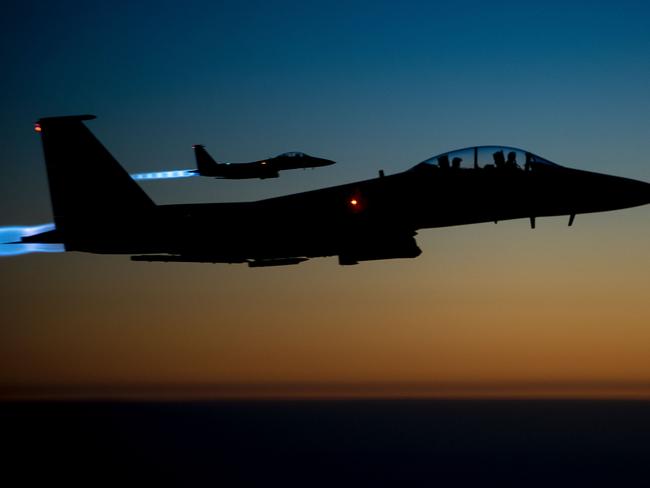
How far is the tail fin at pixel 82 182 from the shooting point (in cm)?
2703

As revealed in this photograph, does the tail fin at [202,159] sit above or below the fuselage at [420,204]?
above

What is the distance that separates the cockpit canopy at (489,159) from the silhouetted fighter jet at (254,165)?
35.6 metres

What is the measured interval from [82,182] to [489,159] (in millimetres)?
→ 14432

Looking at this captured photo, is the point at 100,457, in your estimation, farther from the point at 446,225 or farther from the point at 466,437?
the point at 446,225

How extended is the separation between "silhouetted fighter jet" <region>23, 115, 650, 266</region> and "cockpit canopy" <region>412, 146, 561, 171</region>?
1.4 inches

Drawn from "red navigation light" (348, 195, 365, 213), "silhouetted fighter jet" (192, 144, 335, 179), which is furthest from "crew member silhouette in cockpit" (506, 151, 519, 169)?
"silhouetted fighter jet" (192, 144, 335, 179)

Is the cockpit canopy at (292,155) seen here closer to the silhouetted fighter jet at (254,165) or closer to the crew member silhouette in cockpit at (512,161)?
the silhouetted fighter jet at (254,165)

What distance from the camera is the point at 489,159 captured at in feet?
86.3

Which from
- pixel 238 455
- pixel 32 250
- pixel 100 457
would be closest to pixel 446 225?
pixel 32 250

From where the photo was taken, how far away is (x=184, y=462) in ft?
318

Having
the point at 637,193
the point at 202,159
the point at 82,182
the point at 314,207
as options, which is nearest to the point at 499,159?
the point at 637,193

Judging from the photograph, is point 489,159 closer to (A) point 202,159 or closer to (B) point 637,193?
(B) point 637,193

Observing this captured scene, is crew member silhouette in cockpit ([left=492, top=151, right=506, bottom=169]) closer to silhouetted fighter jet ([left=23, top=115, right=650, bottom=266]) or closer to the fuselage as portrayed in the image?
silhouetted fighter jet ([left=23, top=115, right=650, bottom=266])

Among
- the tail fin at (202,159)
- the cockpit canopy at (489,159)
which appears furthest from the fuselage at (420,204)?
the tail fin at (202,159)
